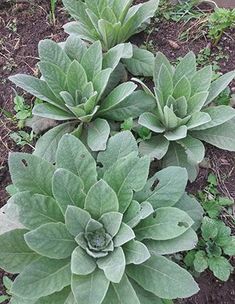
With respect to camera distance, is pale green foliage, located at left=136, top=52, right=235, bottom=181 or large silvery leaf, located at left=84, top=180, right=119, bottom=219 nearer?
large silvery leaf, located at left=84, top=180, right=119, bottom=219

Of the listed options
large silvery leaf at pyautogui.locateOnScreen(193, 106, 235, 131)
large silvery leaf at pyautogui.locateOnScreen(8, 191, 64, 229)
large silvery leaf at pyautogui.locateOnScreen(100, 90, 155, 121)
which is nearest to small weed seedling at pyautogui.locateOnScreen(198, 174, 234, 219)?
large silvery leaf at pyautogui.locateOnScreen(193, 106, 235, 131)

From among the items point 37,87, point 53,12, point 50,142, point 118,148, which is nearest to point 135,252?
point 118,148

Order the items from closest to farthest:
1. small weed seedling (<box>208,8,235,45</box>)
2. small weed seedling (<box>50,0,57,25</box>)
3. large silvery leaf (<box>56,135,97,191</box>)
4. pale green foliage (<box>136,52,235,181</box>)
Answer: large silvery leaf (<box>56,135,97,191</box>) < pale green foliage (<box>136,52,235,181</box>) < small weed seedling (<box>208,8,235,45</box>) < small weed seedling (<box>50,0,57,25</box>)

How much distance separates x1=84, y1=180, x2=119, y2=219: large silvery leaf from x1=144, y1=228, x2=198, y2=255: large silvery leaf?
19cm

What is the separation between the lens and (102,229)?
Answer: 1526 mm

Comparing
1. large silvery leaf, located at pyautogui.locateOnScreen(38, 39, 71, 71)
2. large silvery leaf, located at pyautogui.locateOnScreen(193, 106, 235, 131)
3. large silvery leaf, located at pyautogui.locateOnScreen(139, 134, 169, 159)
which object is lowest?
large silvery leaf, located at pyautogui.locateOnScreen(139, 134, 169, 159)

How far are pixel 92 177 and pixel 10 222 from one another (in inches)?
13.5

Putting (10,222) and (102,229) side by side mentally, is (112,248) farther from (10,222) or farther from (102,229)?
(10,222)

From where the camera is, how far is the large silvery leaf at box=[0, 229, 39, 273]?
1.48 m

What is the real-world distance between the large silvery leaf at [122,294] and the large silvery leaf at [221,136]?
2.21 ft

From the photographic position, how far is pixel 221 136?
1.88m

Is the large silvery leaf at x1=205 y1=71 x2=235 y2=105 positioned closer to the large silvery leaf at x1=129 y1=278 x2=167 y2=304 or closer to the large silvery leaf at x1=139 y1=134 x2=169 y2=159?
the large silvery leaf at x1=139 y1=134 x2=169 y2=159

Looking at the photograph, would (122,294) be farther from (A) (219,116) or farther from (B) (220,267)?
(A) (219,116)

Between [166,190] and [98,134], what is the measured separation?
0.38m
